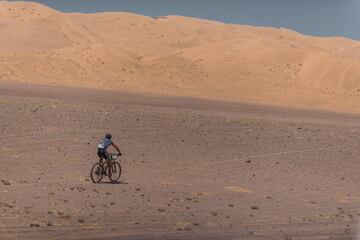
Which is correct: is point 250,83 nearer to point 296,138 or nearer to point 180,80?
point 180,80

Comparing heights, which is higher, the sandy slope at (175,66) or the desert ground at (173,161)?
the sandy slope at (175,66)

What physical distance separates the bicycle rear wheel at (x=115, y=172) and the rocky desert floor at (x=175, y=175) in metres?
0.48

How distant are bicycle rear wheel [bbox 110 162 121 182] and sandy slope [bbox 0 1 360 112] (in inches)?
1430

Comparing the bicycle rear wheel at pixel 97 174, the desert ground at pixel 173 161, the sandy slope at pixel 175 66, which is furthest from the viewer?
the sandy slope at pixel 175 66

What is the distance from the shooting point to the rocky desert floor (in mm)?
14422

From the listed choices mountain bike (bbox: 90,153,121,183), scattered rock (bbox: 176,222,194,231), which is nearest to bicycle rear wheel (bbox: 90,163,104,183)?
mountain bike (bbox: 90,153,121,183)

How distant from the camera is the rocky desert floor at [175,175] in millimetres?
14422

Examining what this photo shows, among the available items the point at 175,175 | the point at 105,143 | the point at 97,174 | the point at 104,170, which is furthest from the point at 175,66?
the point at 97,174

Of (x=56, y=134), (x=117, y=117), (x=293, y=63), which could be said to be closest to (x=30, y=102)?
(x=117, y=117)

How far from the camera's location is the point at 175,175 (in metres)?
22.4

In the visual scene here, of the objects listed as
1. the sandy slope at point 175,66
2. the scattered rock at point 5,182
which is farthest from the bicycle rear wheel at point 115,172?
the sandy slope at point 175,66

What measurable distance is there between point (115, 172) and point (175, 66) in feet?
163

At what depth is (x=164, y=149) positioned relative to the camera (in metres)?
26.4

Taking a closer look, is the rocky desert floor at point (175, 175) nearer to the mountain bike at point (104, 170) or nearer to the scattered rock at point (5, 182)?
the scattered rock at point (5, 182)
